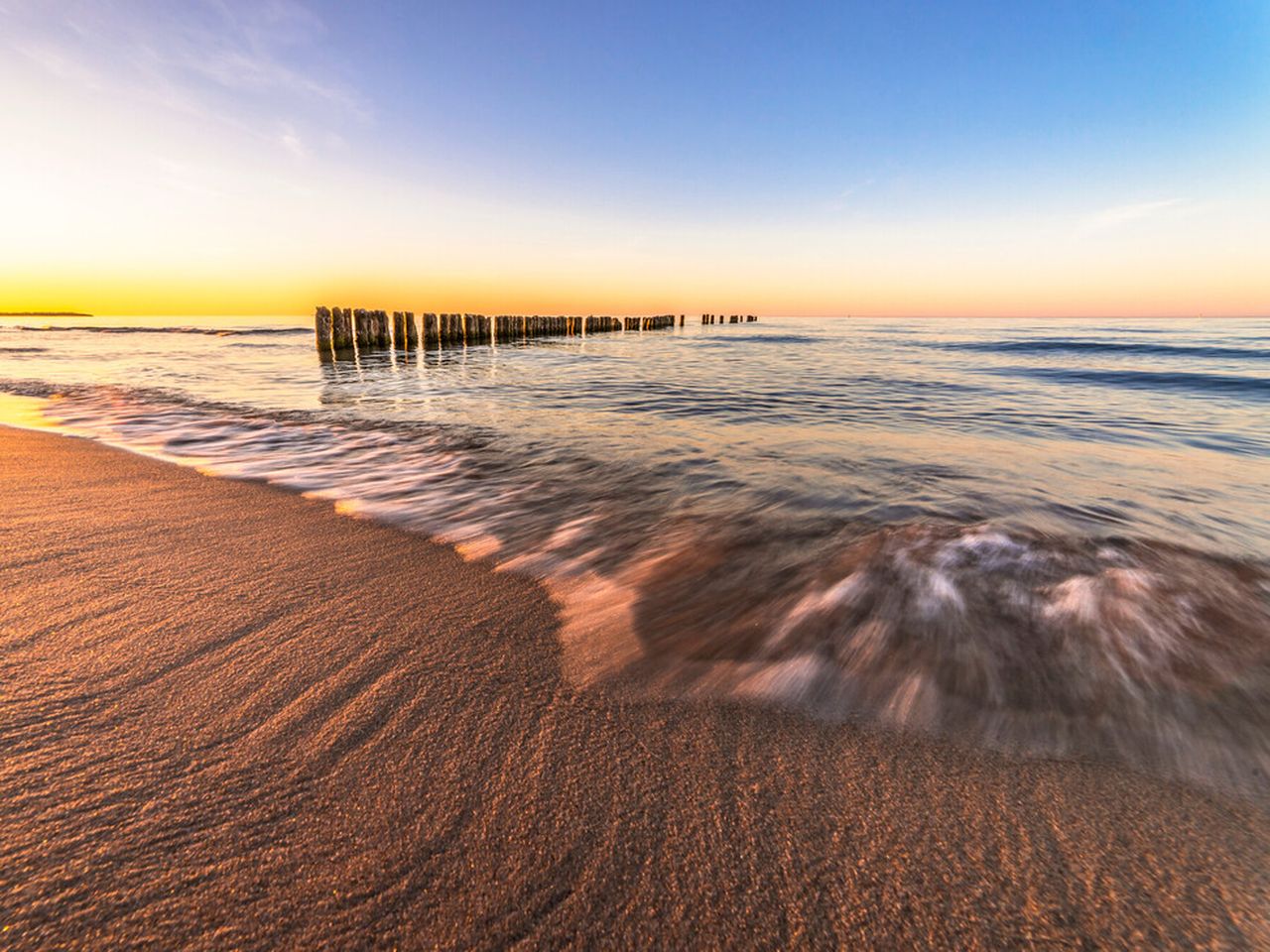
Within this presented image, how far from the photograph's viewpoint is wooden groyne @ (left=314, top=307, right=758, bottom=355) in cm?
2239

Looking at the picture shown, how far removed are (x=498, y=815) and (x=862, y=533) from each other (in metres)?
3.40

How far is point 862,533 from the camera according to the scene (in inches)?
158

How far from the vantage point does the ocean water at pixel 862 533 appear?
216cm

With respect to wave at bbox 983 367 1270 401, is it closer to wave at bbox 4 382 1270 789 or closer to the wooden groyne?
wave at bbox 4 382 1270 789

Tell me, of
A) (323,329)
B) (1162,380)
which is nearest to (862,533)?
(1162,380)

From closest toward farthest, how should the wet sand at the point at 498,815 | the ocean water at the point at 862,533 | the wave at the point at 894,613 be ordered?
the wet sand at the point at 498,815, the wave at the point at 894,613, the ocean water at the point at 862,533

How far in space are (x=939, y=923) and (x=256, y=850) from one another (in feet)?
5.49

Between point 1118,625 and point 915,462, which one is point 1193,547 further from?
point 915,462

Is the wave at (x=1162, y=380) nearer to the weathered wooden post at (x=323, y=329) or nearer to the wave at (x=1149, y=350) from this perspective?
the wave at (x=1149, y=350)

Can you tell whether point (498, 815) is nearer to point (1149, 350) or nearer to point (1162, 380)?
point (1162, 380)

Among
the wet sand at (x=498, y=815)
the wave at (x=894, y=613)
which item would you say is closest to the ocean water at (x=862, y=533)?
the wave at (x=894, y=613)

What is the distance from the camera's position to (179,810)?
4.58 feet

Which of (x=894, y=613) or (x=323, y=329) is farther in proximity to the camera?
(x=323, y=329)

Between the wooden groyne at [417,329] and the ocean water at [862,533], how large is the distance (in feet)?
38.8
